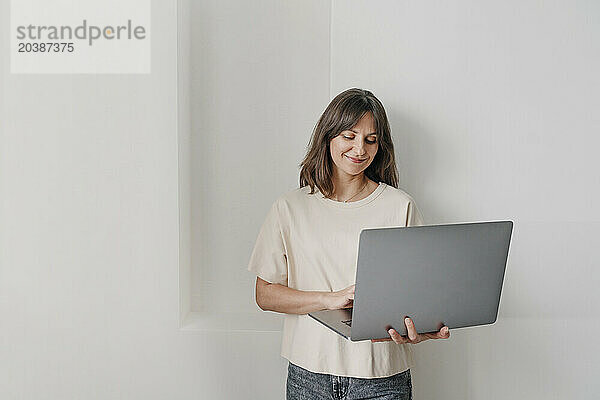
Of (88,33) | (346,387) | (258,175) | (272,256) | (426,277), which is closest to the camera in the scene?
(426,277)

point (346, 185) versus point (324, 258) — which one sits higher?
point (346, 185)

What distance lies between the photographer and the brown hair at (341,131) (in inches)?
75.0

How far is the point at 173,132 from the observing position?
90.0 inches

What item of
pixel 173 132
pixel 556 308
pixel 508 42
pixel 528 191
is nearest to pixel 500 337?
pixel 556 308

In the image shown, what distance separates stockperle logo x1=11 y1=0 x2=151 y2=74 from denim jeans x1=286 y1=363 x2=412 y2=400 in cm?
110

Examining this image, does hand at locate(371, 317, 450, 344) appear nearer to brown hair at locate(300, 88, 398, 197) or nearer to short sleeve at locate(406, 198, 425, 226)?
short sleeve at locate(406, 198, 425, 226)

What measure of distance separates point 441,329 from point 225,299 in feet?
3.34

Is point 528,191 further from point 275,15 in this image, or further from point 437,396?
point 275,15

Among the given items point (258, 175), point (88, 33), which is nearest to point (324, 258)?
point (258, 175)

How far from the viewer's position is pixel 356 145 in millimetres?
1890

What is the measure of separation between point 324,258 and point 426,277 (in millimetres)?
364

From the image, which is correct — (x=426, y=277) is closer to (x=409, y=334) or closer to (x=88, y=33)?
(x=409, y=334)

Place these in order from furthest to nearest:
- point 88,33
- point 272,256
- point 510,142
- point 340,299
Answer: point 88,33, point 510,142, point 272,256, point 340,299

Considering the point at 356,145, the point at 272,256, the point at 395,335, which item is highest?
the point at 356,145
